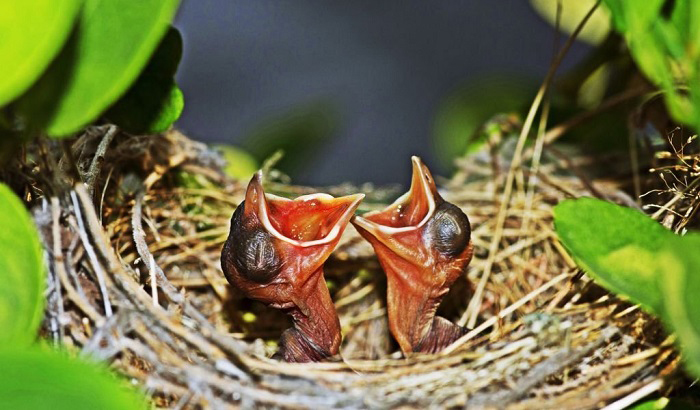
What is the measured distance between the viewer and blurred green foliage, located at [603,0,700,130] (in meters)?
0.56

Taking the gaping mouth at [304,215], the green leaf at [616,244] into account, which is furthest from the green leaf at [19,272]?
the green leaf at [616,244]

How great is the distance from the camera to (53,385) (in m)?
0.46

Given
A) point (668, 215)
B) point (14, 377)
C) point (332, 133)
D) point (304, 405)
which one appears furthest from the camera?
point (332, 133)

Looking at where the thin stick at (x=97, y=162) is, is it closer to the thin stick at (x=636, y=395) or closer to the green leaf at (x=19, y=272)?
the green leaf at (x=19, y=272)

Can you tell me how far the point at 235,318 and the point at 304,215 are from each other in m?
0.24

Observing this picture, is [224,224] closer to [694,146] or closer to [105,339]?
[105,339]

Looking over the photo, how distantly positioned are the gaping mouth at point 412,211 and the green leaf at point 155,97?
0.23 meters

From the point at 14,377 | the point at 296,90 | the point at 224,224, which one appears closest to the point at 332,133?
the point at 296,90

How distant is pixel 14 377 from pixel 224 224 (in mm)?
573

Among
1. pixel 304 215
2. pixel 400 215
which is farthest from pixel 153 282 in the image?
pixel 400 215

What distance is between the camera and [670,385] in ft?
2.19

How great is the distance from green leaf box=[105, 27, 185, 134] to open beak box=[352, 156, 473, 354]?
0.77ft

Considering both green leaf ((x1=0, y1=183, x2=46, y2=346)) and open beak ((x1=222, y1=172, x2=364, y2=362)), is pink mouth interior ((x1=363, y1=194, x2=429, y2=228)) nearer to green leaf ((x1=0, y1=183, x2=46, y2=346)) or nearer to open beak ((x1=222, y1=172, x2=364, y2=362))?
open beak ((x1=222, y1=172, x2=364, y2=362))

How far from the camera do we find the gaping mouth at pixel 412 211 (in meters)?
0.80
